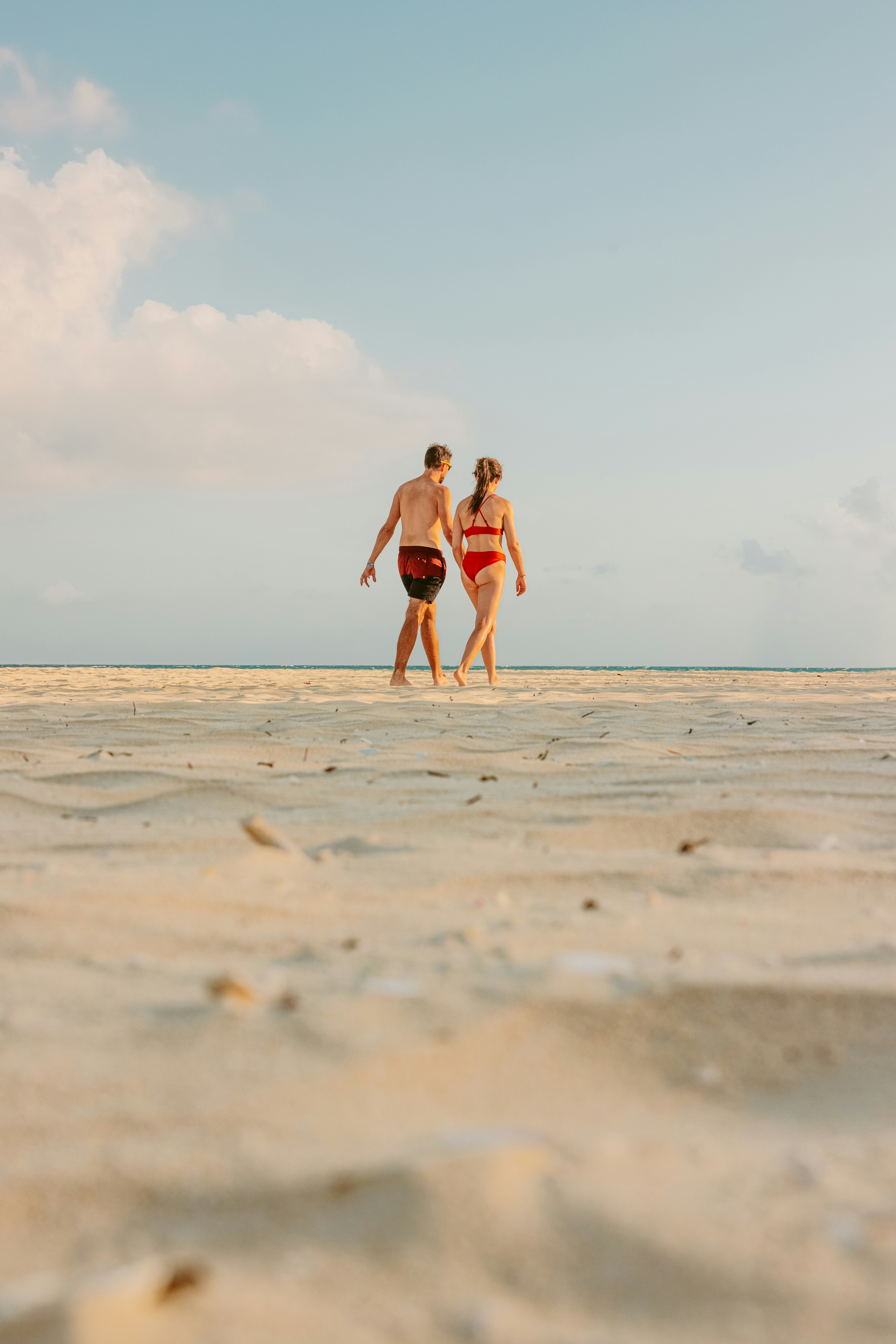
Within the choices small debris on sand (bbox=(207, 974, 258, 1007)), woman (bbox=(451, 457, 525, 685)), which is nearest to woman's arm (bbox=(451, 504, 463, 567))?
woman (bbox=(451, 457, 525, 685))

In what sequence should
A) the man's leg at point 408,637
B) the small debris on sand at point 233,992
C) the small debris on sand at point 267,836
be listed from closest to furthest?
the small debris on sand at point 233,992
the small debris on sand at point 267,836
the man's leg at point 408,637

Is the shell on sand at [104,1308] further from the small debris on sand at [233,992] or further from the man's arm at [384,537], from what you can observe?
the man's arm at [384,537]

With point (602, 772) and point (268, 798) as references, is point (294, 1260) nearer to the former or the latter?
point (268, 798)

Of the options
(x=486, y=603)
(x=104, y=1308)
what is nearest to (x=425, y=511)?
(x=486, y=603)

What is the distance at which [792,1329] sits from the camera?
0.55 m

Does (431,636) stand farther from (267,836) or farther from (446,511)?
(267,836)

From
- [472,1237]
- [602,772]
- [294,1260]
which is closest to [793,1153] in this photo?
[472,1237]

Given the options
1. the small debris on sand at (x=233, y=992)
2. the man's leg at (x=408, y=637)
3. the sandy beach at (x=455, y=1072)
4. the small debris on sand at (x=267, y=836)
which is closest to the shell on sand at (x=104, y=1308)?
the sandy beach at (x=455, y=1072)

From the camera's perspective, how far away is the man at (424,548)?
6.50m

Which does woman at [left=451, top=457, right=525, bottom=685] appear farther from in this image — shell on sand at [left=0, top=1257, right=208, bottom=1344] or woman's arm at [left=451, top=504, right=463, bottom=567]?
shell on sand at [left=0, top=1257, right=208, bottom=1344]

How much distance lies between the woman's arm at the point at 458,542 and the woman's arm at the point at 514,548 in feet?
1.10

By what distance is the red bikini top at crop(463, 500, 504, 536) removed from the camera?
656 centimetres

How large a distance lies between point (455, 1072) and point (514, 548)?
20.2 feet

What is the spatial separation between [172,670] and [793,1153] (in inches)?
486
